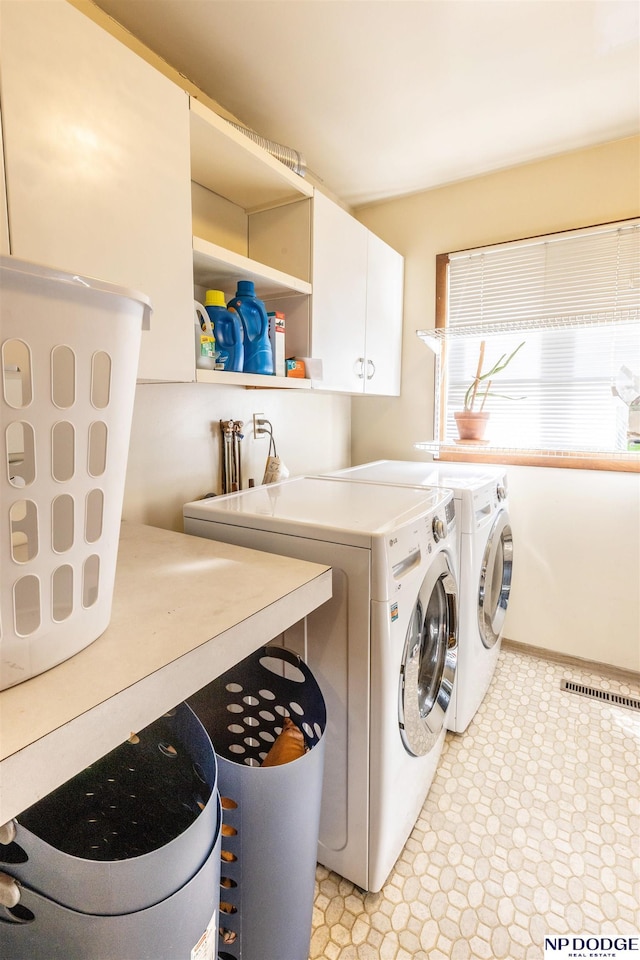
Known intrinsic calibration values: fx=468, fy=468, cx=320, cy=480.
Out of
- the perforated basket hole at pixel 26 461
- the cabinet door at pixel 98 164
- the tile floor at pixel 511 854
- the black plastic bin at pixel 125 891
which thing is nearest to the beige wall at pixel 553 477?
the tile floor at pixel 511 854

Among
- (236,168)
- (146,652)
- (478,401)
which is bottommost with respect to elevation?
(146,652)

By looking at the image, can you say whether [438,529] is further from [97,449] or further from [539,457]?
[539,457]

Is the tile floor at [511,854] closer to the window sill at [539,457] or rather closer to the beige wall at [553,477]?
the beige wall at [553,477]

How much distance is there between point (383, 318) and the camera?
98.4 inches

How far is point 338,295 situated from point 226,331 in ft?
2.23

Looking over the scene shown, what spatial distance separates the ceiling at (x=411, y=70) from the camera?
56.2 inches

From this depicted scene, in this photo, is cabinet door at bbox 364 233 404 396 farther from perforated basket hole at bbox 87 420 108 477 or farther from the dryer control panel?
perforated basket hole at bbox 87 420 108 477

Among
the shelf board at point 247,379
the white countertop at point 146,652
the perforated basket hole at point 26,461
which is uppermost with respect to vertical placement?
the shelf board at point 247,379

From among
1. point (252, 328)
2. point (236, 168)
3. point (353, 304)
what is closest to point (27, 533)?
point (252, 328)

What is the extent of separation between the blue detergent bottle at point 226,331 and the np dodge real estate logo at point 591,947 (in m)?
1.81

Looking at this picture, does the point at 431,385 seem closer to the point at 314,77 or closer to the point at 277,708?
the point at 314,77

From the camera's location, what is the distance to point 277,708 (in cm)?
119

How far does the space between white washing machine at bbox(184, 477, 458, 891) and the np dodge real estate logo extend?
42cm

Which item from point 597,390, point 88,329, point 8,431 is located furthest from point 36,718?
point 597,390
